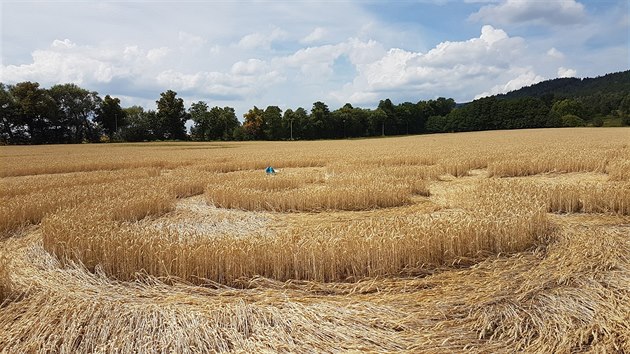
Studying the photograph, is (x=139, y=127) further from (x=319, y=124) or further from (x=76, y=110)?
(x=319, y=124)

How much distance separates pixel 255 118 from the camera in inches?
3723

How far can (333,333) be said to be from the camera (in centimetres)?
430

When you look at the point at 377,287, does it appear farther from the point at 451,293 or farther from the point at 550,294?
the point at 550,294

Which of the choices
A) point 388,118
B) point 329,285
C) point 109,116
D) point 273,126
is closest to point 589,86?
point 388,118

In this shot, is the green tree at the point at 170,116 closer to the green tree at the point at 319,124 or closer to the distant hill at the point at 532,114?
the green tree at the point at 319,124

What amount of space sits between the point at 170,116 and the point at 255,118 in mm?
19586

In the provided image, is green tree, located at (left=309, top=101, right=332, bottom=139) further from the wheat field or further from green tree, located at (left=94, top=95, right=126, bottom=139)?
the wheat field

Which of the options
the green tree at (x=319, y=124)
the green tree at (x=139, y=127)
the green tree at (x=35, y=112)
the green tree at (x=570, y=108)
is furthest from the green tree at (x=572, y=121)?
the green tree at (x=35, y=112)

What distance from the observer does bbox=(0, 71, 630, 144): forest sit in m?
67.7

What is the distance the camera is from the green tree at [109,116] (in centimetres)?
7638

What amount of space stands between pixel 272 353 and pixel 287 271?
5.92ft

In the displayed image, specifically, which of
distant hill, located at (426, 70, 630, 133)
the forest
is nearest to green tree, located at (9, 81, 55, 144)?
the forest

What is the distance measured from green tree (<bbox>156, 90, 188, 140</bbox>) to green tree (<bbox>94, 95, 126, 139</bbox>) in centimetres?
738

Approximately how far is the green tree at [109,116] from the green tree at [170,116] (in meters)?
7.38
